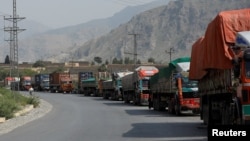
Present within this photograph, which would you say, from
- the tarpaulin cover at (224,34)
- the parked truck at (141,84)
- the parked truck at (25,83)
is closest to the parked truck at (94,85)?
the parked truck at (141,84)

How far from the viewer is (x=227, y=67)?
16.3 metres

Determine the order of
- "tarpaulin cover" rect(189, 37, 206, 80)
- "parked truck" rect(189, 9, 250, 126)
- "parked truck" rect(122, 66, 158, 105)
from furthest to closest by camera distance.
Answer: "parked truck" rect(122, 66, 158, 105)
"tarpaulin cover" rect(189, 37, 206, 80)
"parked truck" rect(189, 9, 250, 126)

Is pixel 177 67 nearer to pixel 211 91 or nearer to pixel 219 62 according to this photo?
pixel 211 91

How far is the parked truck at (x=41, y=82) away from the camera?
337 ft

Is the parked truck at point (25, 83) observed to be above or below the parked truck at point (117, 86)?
above

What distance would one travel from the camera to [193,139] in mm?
17828

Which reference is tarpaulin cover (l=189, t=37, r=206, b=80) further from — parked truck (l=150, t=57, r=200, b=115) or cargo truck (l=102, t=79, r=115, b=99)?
cargo truck (l=102, t=79, r=115, b=99)

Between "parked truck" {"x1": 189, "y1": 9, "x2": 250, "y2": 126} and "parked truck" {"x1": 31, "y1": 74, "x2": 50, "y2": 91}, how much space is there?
8308cm

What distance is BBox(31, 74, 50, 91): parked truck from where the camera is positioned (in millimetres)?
102688

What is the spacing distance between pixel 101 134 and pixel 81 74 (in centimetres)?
7060

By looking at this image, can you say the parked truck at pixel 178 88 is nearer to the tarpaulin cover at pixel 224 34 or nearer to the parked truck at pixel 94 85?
the tarpaulin cover at pixel 224 34

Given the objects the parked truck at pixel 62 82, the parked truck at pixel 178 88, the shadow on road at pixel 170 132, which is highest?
the parked truck at pixel 62 82

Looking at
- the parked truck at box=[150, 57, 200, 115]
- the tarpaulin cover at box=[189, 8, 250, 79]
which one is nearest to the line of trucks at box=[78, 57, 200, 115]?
the parked truck at box=[150, 57, 200, 115]

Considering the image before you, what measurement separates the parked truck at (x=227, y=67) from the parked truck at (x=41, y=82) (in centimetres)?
8308
